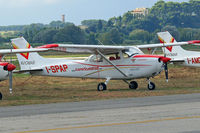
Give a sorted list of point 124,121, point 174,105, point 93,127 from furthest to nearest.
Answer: point 174,105, point 124,121, point 93,127

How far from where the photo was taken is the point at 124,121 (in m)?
10.7

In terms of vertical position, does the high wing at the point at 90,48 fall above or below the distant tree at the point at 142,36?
above

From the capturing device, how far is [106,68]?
20.6m

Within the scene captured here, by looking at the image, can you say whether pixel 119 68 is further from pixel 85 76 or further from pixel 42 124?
pixel 42 124

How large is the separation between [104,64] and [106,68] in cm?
21

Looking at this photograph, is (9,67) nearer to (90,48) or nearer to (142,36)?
(90,48)

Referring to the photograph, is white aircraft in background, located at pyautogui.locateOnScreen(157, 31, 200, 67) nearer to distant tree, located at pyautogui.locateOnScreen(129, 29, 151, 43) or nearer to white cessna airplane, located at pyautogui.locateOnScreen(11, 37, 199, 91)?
white cessna airplane, located at pyautogui.locateOnScreen(11, 37, 199, 91)

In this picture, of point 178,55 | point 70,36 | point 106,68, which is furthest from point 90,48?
point 70,36

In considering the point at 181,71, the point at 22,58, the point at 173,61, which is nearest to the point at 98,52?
the point at 22,58

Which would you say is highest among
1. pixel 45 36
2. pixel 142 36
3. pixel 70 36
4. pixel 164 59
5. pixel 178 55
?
pixel 164 59

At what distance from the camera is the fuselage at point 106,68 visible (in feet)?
64.6

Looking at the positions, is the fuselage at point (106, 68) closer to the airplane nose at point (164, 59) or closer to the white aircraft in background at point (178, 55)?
the airplane nose at point (164, 59)

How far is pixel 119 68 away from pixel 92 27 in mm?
151279

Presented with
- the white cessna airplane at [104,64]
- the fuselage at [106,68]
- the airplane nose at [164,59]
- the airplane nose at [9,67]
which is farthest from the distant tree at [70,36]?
the airplane nose at [9,67]
